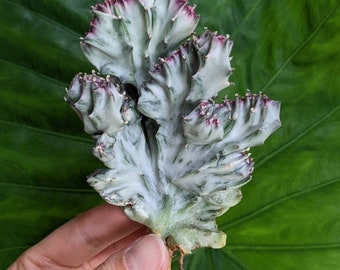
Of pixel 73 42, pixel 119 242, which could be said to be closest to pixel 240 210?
pixel 119 242

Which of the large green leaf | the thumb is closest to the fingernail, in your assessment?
the thumb

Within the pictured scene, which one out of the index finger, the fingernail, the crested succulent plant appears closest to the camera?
the crested succulent plant

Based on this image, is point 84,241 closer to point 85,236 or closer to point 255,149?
point 85,236

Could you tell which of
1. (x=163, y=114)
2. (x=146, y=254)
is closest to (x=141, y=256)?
(x=146, y=254)

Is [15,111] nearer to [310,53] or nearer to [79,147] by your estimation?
[79,147]

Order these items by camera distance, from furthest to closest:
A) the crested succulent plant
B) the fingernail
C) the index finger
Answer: the index finger < the fingernail < the crested succulent plant

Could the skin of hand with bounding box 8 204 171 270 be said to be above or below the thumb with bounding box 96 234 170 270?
above

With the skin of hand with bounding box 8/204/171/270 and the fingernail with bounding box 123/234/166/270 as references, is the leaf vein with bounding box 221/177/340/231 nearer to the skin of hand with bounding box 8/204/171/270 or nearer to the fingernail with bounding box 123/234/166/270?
the skin of hand with bounding box 8/204/171/270

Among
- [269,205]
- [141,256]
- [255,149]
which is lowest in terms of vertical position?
[141,256]
